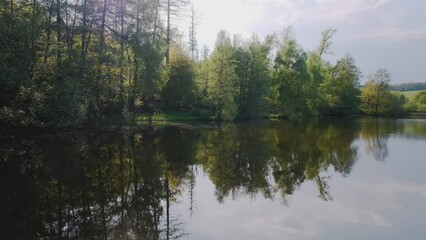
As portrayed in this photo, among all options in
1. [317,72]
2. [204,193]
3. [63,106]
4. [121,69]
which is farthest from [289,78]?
[204,193]

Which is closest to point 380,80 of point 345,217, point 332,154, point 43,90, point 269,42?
point 269,42

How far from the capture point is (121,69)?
39.0 metres

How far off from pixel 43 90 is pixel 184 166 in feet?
59.7

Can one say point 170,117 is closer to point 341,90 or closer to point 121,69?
point 121,69

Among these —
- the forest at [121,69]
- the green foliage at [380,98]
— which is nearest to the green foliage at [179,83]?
the forest at [121,69]

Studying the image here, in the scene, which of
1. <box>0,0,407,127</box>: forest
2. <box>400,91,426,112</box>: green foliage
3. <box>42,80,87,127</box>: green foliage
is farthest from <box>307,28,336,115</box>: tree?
<box>42,80,87,127</box>: green foliage

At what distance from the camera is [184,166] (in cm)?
1912

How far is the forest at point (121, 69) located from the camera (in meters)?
30.2

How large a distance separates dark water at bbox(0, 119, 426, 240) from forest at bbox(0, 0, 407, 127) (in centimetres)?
684

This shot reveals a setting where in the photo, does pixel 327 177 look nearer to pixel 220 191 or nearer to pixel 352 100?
pixel 220 191

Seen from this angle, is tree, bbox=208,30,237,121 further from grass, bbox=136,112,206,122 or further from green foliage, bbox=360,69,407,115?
green foliage, bbox=360,69,407,115

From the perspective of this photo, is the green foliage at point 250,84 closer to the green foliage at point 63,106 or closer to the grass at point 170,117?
the grass at point 170,117

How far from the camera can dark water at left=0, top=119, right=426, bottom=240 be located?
1018 centimetres

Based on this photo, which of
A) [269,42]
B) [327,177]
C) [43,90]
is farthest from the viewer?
[269,42]
